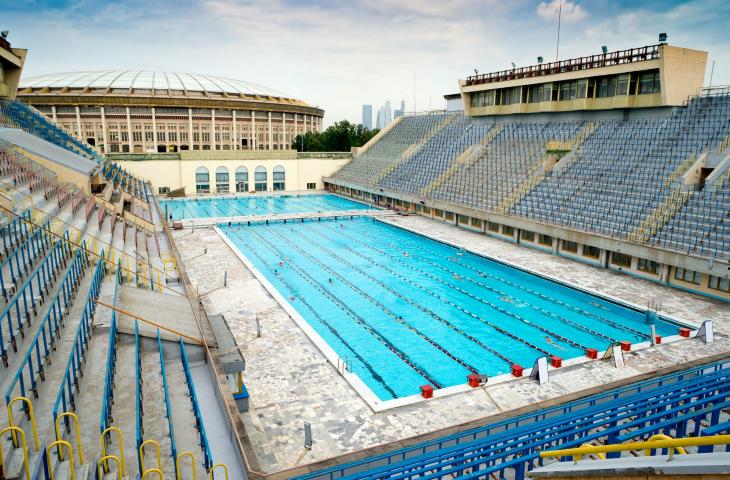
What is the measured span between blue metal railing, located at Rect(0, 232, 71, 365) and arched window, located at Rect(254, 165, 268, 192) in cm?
3281

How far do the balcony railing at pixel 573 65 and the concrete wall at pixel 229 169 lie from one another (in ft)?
56.2

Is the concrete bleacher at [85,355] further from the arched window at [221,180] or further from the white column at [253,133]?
the white column at [253,133]

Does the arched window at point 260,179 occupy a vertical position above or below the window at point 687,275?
above

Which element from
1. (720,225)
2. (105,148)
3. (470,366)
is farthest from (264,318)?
(105,148)

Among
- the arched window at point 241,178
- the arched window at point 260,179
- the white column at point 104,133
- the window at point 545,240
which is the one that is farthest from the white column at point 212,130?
the window at point 545,240

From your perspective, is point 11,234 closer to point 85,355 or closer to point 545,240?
point 85,355

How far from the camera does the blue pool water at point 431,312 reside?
1197cm

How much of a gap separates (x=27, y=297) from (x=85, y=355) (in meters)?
1.65

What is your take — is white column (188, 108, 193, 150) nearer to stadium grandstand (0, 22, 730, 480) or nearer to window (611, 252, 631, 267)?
stadium grandstand (0, 22, 730, 480)

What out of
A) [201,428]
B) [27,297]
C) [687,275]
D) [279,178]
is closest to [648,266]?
[687,275]

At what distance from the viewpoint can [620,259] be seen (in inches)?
750

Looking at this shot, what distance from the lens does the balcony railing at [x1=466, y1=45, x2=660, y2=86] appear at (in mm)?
22688

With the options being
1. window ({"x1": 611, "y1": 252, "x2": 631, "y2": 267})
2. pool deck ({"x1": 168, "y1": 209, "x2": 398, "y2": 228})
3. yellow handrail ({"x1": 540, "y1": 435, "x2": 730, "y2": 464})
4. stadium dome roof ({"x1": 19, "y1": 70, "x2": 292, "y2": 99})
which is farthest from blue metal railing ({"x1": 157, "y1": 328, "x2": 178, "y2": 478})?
stadium dome roof ({"x1": 19, "y1": 70, "x2": 292, "y2": 99})

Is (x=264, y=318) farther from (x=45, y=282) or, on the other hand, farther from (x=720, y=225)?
(x=720, y=225)
